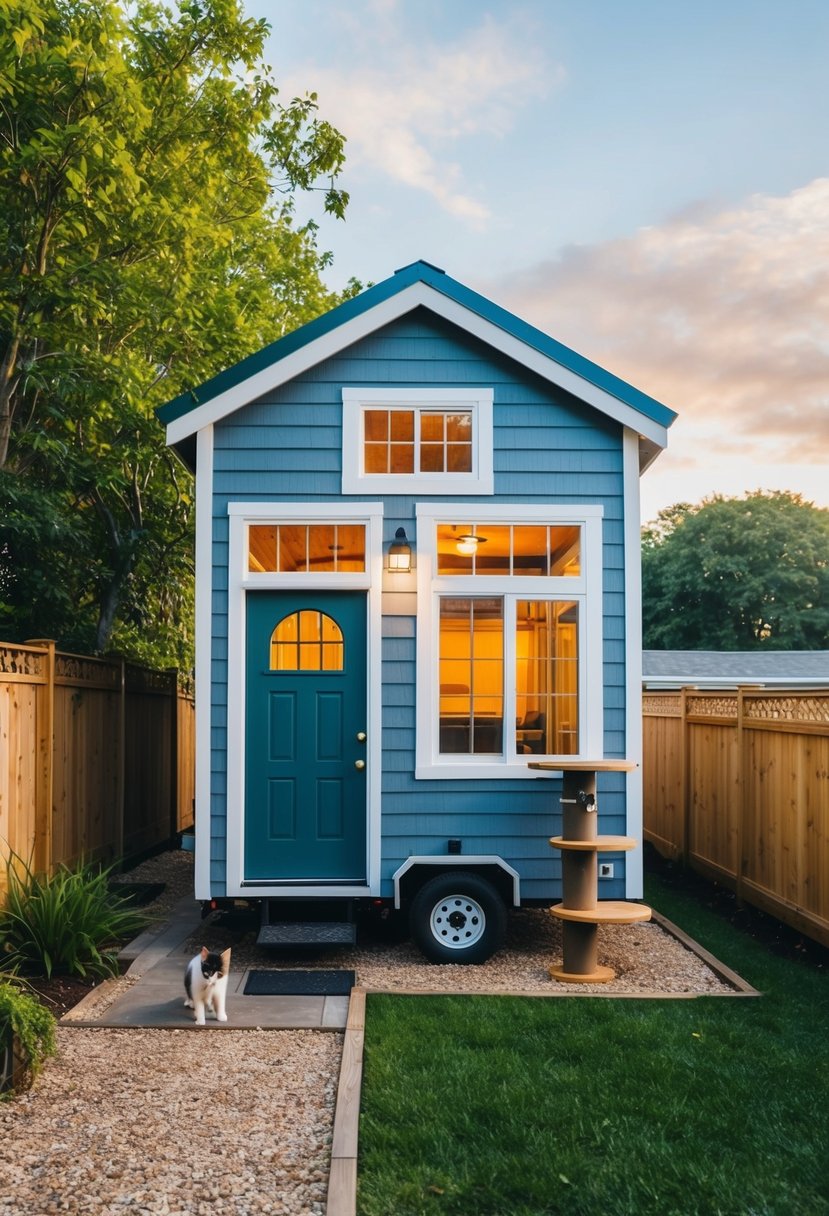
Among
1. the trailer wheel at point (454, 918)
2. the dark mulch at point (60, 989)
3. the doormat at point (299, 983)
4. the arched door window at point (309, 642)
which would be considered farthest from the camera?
the arched door window at point (309, 642)

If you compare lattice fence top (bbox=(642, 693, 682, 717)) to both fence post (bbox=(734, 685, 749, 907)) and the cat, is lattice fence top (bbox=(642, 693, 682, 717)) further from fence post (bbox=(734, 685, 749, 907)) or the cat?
the cat

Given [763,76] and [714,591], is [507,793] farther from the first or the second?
[714,591]

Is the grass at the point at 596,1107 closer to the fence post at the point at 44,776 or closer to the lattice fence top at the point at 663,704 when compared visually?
the fence post at the point at 44,776

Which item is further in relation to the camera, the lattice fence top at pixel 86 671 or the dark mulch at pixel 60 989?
the lattice fence top at pixel 86 671

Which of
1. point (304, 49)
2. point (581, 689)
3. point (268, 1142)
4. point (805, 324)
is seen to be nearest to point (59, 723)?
point (581, 689)

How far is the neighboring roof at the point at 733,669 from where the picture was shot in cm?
2019

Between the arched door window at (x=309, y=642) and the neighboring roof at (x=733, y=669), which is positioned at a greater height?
the arched door window at (x=309, y=642)

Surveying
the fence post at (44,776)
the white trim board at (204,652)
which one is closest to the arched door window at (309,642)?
the white trim board at (204,652)

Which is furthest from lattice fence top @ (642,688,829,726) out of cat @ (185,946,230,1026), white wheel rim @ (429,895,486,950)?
cat @ (185,946,230,1026)

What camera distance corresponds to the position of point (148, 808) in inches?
423

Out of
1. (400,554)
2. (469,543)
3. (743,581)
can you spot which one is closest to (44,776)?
(400,554)

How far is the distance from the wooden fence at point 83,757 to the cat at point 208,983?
199 cm

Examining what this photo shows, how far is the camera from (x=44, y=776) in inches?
285

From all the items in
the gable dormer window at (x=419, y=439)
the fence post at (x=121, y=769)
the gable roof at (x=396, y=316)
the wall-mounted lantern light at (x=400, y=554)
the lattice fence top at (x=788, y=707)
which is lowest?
the fence post at (x=121, y=769)
